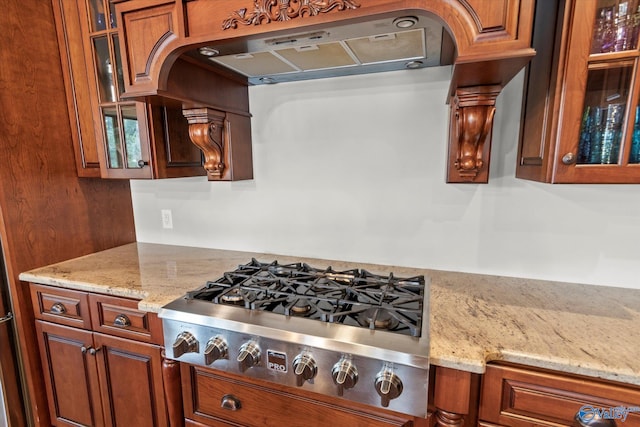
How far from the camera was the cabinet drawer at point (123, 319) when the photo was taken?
1324 millimetres

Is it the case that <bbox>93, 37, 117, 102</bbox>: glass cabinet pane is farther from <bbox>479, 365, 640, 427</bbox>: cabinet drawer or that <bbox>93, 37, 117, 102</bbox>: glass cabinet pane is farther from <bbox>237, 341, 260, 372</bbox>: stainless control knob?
<bbox>479, 365, 640, 427</bbox>: cabinet drawer

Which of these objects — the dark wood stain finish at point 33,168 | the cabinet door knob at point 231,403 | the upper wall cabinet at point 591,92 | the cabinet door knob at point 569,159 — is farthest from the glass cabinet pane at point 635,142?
the dark wood stain finish at point 33,168

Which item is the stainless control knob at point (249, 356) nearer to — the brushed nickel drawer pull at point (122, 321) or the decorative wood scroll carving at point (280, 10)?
the brushed nickel drawer pull at point (122, 321)

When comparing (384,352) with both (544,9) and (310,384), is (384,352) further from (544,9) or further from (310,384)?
(544,9)

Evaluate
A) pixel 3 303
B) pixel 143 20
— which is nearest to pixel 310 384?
pixel 143 20

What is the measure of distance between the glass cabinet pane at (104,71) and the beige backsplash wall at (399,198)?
0.62 meters

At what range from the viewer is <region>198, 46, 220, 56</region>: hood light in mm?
1203

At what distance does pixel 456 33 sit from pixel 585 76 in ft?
1.34

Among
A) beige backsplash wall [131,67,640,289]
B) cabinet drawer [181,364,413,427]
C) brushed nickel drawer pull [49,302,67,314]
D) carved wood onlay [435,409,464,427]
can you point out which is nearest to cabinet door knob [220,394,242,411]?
cabinet drawer [181,364,413,427]

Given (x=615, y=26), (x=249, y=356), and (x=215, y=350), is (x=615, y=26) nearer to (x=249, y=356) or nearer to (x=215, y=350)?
(x=249, y=356)

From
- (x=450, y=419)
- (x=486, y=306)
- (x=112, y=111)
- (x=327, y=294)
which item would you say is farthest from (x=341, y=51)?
(x=450, y=419)

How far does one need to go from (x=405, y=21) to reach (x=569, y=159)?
671mm

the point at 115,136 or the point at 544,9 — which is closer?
the point at 544,9

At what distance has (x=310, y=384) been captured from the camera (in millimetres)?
1022
